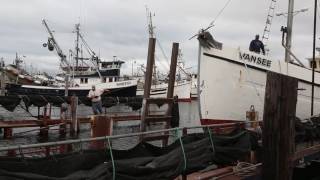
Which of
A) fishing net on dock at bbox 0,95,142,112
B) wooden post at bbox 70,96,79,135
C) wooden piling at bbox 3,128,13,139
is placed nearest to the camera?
wooden piling at bbox 3,128,13,139

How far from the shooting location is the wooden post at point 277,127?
7.14m

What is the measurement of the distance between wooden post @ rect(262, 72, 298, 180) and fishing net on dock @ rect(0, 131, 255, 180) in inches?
28.5

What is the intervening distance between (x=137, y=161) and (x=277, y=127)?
7.96ft

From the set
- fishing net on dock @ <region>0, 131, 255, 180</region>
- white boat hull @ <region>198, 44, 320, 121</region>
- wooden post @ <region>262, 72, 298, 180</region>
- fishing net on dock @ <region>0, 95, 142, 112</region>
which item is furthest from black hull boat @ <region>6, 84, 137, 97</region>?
wooden post @ <region>262, 72, 298, 180</region>

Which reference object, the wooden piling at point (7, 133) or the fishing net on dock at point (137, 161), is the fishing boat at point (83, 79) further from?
the fishing net on dock at point (137, 161)

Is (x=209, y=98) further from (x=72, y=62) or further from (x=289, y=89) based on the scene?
(x=72, y=62)

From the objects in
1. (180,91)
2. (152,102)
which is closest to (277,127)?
(152,102)

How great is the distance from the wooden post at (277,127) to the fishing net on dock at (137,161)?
0.72 m

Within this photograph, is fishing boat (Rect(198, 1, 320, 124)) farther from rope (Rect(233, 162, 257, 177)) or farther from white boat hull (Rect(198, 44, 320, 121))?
rope (Rect(233, 162, 257, 177))

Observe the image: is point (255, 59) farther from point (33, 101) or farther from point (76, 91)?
point (76, 91)

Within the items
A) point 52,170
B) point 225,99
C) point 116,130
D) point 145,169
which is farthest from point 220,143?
point 116,130

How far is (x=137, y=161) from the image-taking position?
589 cm

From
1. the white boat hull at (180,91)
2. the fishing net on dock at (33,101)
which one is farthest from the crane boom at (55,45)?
the fishing net on dock at (33,101)

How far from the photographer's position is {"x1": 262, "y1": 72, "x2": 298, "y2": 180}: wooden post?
714 cm
